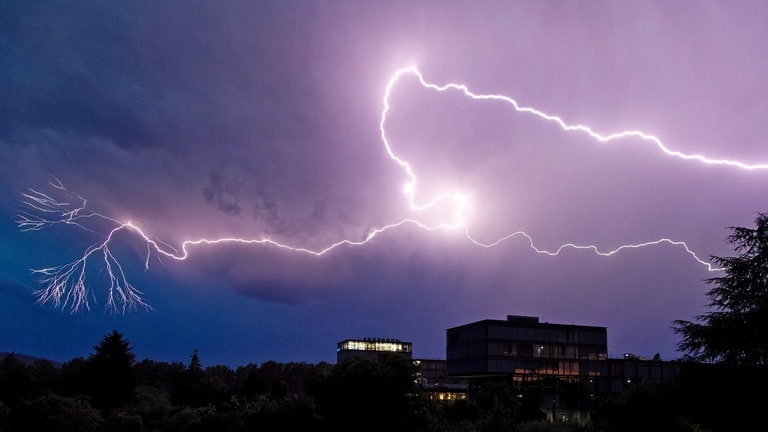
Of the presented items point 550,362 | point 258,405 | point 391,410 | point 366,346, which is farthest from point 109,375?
point 366,346

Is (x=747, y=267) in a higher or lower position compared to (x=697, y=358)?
higher

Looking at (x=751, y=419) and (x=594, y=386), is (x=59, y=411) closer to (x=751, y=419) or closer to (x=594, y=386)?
(x=751, y=419)

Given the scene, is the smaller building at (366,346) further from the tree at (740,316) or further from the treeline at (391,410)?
the tree at (740,316)

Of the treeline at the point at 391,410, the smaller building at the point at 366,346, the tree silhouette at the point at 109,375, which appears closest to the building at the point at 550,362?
the smaller building at the point at 366,346

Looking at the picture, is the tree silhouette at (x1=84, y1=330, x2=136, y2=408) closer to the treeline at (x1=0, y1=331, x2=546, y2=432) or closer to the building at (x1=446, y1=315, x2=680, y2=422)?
the treeline at (x1=0, y1=331, x2=546, y2=432)

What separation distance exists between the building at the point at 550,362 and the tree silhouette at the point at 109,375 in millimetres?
55965

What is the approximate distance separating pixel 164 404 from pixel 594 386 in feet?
216

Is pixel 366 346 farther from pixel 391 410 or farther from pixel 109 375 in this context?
pixel 391 410

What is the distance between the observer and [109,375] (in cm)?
3947

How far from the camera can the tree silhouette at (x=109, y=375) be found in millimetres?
38844

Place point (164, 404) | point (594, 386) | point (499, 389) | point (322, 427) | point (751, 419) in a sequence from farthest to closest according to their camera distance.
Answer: point (594, 386)
point (499, 389)
point (164, 404)
point (751, 419)
point (322, 427)

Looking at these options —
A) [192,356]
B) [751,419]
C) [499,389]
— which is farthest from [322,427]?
[192,356]

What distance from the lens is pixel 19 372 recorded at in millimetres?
45531

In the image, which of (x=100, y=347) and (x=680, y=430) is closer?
(x=680, y=430)
